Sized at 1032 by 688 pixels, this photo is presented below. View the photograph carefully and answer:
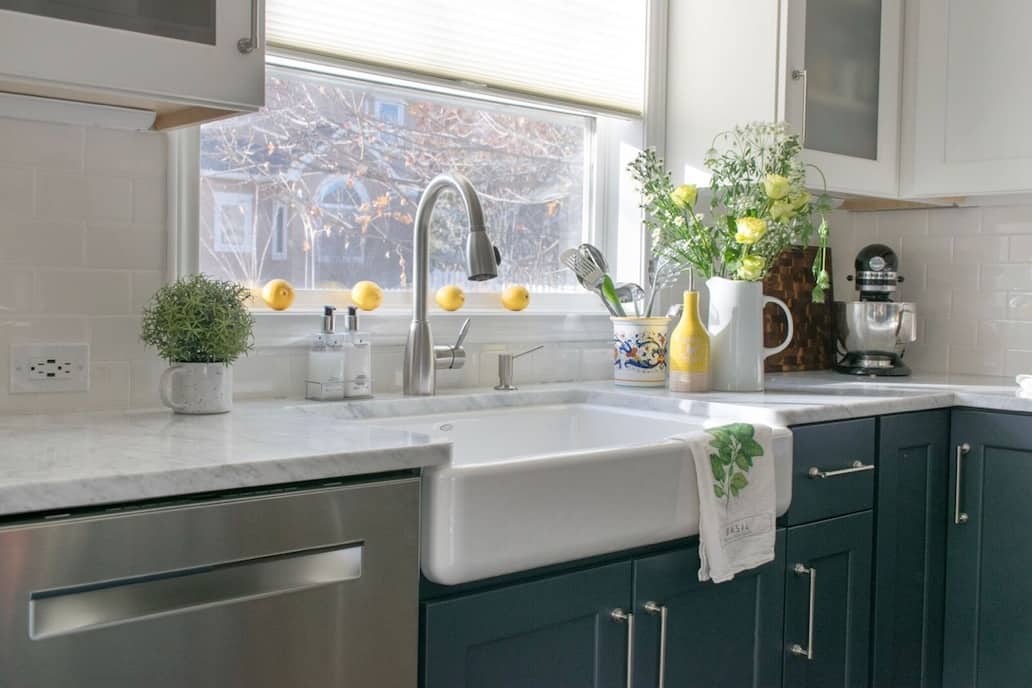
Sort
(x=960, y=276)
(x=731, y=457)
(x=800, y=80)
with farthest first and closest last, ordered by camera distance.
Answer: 1. (x=960, y=276)
2. (x=800, y=80)
3. (x=731, y=457)

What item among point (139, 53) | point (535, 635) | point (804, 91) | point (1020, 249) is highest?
point (804, 91)

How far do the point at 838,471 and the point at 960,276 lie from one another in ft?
4.05

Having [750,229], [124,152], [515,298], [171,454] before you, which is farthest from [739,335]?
Result: [171,454]

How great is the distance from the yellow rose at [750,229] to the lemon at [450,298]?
649 mm

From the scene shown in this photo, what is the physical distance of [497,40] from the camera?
2504 mm

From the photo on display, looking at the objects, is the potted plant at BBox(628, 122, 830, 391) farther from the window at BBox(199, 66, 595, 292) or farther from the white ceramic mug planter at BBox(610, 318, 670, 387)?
the window at BBox(199, 66, 595, 292)

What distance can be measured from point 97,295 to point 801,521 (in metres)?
1.41

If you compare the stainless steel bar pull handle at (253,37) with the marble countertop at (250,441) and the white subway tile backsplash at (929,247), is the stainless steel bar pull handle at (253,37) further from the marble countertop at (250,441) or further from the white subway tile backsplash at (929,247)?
the white subway tile backsplash at (929,247)

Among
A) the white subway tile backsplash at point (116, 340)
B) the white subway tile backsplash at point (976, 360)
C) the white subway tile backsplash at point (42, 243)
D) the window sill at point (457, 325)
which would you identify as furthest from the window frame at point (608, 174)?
the white subway tile backsplash at point (976, 360)

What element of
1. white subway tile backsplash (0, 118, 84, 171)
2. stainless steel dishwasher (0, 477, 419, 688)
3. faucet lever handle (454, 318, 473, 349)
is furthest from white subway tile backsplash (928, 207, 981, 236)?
white subway tile backsplash (0, 118, 84, 171)

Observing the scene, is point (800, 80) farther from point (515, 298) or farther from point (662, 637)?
point (662, 637)

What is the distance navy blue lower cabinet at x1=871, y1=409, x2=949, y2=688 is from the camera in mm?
2402

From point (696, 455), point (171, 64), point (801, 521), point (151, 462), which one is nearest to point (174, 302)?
point (171, 64)

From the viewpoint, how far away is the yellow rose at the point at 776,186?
95.2 inches
